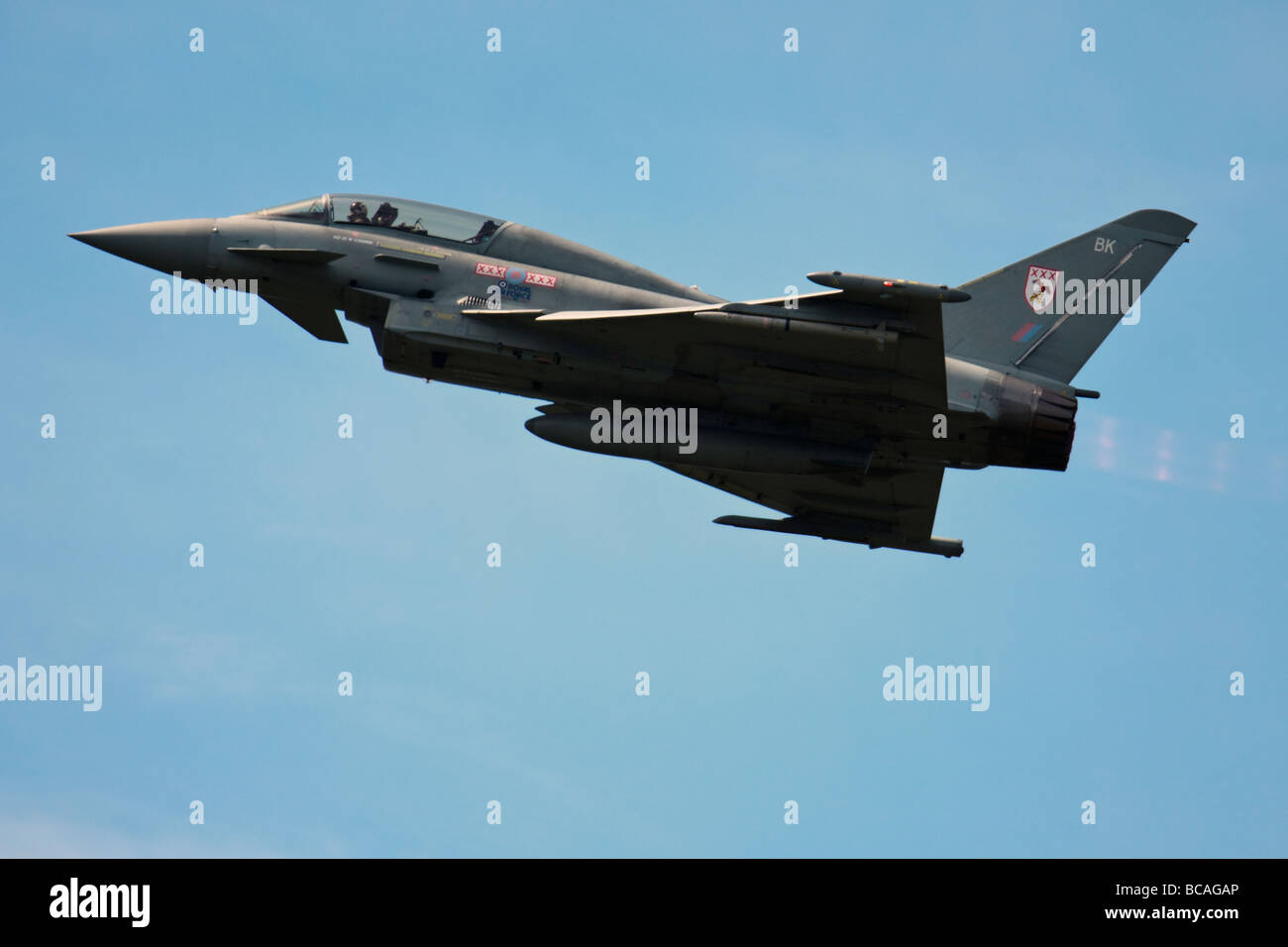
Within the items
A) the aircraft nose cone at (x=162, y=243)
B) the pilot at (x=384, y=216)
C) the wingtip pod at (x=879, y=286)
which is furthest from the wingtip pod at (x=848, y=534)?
the aircraft nose cone at (x=162, y=243)

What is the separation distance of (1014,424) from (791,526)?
460 centimetres

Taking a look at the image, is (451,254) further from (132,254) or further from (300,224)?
(132,254)

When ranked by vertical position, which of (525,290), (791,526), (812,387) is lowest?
(791,526)

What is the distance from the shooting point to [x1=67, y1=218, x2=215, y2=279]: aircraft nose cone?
23562 mm

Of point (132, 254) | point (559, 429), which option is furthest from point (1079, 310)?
point (132, 254)

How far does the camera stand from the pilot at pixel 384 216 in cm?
2377

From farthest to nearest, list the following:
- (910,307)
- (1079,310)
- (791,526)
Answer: (791,526) < (1079,310) < (910,307)

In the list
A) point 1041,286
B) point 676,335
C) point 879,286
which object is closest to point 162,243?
point 676,335

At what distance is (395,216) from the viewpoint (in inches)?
937

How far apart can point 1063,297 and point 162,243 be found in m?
14.0

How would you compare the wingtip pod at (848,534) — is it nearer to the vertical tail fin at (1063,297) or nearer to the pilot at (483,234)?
the vertical tail fin at (1063,297)

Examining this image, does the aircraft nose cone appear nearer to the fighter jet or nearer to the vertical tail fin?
the fighter jet

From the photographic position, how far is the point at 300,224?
2384 cm

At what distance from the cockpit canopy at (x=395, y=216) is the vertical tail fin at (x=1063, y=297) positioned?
754 centimetres
